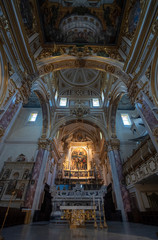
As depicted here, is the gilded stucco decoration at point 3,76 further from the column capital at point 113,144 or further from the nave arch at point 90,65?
the column capital at point 113,144

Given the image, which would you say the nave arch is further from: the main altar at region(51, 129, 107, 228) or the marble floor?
the main altar at region(51, 129, 107, 228)

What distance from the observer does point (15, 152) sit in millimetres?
12203

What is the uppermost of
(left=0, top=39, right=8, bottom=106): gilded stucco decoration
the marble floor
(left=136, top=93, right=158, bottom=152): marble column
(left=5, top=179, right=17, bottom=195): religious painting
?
(left=0, top=39, right=8, bottom=106): gilded stucco decoration

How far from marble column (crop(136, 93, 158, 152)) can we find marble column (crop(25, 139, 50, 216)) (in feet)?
31.3

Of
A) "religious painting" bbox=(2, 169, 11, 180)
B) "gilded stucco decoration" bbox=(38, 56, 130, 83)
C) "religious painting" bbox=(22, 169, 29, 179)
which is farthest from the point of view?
"religious painting" bbox=(2, 169, 11, 180)

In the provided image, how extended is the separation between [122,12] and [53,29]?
5744 mm

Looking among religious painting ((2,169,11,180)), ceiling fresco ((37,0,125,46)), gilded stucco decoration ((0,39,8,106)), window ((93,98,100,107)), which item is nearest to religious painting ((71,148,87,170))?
window ((93,98,100,107))

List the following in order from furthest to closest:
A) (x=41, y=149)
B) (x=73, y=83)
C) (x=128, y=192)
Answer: (x=73, y=83)
(x=41, y=149)
(x=128, y=192)

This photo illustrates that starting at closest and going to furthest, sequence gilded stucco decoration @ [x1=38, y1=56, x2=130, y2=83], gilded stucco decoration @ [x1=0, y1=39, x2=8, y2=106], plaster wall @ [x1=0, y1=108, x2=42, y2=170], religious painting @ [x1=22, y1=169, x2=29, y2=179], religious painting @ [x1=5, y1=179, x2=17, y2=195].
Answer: gilded stucco decoration @ [x1=0, y1=39, x2=8, y2=106] → gilded stucco decoration @ [x1=38, y1=56, x2=130, y2=83] → religious painting @ [x1=5, y1=179, x2=17, y2=195] → religious painting @ [x1=22, y1=169, x2=29, y2=179] → plaster wall @ [x1=0, y1=108, x2=42, y2=170]

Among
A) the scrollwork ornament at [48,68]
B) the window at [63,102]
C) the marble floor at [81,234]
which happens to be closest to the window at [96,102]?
the window at [63,102]

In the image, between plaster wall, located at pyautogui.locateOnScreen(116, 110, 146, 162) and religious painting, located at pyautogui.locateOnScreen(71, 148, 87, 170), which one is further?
religious painting, located at pyautogui.locateOnScreen(71, 148, 87, 170)

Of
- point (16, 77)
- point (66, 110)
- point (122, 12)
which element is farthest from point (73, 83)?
point (16, 77)

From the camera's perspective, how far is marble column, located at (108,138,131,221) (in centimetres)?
877

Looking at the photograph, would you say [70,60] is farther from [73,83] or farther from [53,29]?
[73,83]
